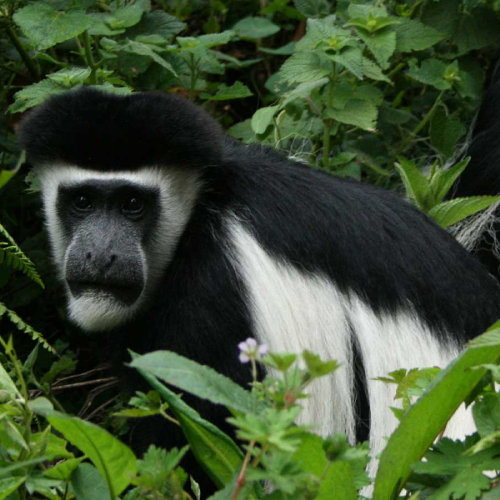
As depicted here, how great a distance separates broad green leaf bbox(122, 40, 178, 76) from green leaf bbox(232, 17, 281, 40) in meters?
0.79

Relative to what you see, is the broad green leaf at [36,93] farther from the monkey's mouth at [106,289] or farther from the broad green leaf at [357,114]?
the broad green leaf at [357,114]

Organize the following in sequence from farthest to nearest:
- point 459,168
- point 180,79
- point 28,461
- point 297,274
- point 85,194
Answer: point 180,79
point 459,168
point 85,194
point 297,274
point 28,461

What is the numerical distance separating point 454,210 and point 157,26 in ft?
4.35

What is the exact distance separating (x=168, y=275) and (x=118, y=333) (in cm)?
24

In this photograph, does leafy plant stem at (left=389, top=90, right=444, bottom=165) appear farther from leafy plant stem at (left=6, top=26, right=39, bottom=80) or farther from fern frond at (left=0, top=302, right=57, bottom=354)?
fern frond at (left=0, top=302, right=57, bottom=354)

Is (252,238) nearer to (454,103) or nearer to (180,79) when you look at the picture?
(180,79)

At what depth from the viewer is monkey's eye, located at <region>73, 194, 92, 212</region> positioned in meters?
2.47

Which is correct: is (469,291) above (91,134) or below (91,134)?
below

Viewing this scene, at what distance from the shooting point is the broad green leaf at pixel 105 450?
61.3 inches

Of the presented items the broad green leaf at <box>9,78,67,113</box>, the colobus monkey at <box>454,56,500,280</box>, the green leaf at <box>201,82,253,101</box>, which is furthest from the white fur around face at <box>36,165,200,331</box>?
the colobus monkey at <box>454,56,500,280</box>

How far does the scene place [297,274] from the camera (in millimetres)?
2275

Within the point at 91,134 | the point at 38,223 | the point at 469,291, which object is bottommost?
the point at 38,223

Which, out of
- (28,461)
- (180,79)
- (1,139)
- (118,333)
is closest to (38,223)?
(1,139)

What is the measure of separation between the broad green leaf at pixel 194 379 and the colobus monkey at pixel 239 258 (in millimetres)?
787
